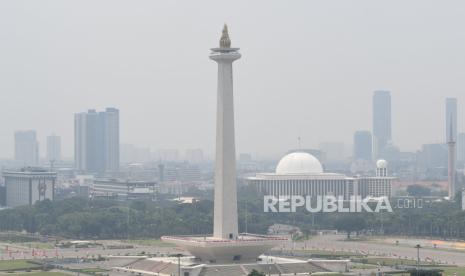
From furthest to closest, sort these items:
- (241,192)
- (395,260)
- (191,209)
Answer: (241,192), (191,209), (395,260)

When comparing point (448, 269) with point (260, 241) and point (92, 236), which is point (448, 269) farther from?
point (92, 236)

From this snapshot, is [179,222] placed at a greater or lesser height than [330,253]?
greater

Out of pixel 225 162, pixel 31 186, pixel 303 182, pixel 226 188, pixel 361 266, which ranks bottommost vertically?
pixel 361 266

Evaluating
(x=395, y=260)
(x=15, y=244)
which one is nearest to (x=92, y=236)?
(x=15, y=244)

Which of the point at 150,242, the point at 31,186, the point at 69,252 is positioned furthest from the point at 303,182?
the point at 69,252

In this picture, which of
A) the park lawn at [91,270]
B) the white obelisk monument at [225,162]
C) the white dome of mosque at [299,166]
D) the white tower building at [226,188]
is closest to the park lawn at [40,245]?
the park lawn at [91,270]

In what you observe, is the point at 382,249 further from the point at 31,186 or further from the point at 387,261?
the point at 31,186

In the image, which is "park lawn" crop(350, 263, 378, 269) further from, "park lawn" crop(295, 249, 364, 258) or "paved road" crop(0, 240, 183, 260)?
"paved road" crop(0, 240, 183, 260)
